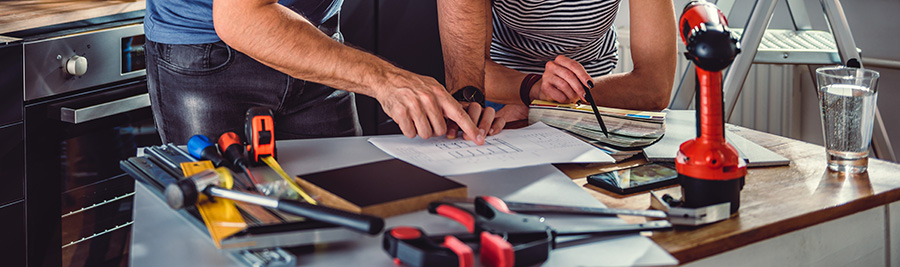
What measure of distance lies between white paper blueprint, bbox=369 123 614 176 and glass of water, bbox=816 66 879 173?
0.28 m

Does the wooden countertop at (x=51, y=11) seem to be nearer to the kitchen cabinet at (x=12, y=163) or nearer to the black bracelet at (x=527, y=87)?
the kitchen cabinet at (x=12, y=163)

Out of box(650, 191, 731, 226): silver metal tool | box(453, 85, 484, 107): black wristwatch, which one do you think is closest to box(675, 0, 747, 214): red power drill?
box(650, 191, 731, 226): silver metal tool

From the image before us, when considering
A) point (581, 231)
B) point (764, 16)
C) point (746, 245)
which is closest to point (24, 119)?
point (581, 231)

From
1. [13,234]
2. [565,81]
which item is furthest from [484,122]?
[13,234]

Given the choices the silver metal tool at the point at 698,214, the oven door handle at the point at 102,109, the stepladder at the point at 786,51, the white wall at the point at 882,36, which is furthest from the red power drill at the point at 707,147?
the white wall at the point at 882,36

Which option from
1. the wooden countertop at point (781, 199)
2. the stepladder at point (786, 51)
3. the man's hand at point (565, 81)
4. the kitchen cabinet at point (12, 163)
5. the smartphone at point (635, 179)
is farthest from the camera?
the stepladder at point (786, 51)

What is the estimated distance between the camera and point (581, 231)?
686 millimetres

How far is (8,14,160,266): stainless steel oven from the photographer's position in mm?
1726

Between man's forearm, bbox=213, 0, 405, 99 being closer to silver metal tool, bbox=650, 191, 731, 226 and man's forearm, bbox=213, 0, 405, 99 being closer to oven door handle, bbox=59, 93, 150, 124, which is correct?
silver metal tool, bbox=650, 191, 731, 226

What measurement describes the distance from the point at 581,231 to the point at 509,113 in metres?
0.68

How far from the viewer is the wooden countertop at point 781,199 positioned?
0.71 meters

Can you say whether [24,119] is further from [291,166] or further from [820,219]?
[820,219]

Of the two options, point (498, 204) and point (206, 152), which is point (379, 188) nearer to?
point (498, 204)

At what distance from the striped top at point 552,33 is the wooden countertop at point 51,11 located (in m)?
1.02
